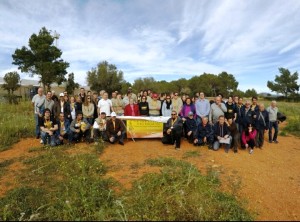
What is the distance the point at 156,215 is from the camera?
4.04 metres

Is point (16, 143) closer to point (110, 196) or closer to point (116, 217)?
point (110, 196)

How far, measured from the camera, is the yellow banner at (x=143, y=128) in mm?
9195

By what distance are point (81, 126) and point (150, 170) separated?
373 cm

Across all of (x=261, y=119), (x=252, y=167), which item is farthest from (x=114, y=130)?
(x=261, y=119)

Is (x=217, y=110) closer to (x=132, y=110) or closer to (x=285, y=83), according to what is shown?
(x=132, y=110)

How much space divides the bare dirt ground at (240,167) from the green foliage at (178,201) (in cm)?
42

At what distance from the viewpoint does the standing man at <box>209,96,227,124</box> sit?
353 inches

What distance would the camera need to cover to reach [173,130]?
8.54 meters

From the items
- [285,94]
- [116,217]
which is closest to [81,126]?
[116,217]

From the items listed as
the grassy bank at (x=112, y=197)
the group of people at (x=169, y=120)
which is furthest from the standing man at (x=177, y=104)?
the grassy bank at (x=112, y=197)

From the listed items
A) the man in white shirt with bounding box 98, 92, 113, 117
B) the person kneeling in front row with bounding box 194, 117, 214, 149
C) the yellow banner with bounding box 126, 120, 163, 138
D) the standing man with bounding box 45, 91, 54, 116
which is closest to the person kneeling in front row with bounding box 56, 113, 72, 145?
the standing man with bounding box 45, 91, 54, 116

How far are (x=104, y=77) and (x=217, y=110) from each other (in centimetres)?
3532

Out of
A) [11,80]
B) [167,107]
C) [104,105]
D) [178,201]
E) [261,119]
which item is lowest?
[178,201]

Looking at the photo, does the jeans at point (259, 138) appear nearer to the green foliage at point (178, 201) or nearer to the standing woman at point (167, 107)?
the standing woman at point (167, 107)
